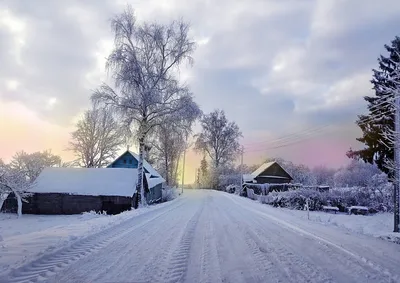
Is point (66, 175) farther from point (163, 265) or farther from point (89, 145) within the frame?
point (163, 265)

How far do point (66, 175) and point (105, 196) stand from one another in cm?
576

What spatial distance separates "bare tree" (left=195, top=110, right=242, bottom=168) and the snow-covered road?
2125 inches

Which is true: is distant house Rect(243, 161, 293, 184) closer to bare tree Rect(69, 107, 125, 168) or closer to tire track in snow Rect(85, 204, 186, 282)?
bare tree Rect(69, 107, 125, 168)

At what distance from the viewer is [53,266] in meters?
6.26

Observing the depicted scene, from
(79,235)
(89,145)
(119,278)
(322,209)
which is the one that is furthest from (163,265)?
(89,145)

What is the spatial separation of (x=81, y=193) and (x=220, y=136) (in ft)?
123

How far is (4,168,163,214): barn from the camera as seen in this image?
2936 centimetres

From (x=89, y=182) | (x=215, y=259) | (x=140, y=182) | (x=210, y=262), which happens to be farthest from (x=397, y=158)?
(x=89, y=182)

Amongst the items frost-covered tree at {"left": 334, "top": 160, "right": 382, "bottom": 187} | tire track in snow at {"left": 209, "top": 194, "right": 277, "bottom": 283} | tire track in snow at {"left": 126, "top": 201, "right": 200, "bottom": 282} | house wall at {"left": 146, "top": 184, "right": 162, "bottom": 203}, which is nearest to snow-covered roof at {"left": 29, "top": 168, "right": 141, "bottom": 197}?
house wall at {"left": 146, "top": 184, "right": 162, "bottom": 203}

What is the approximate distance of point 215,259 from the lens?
Answer: 23.2 feet

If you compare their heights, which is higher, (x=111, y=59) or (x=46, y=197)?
(x=111, y=59)

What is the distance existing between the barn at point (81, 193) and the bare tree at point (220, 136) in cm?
3351

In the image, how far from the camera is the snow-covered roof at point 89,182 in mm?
29781

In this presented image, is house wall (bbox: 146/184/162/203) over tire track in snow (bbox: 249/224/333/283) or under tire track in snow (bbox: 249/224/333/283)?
under
